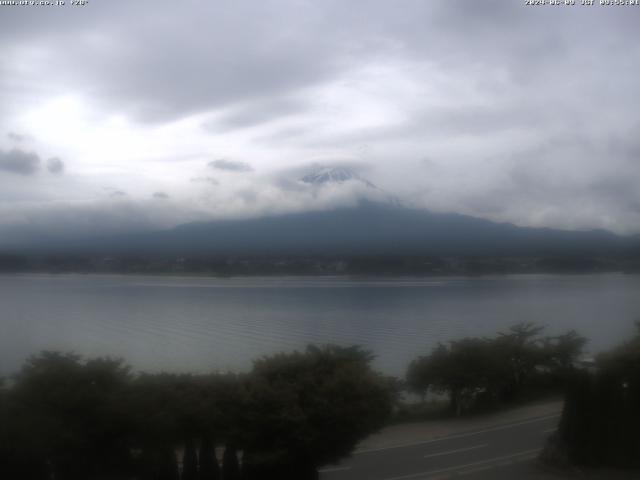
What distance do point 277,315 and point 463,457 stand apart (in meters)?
19.6

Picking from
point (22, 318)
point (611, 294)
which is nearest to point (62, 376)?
point (22, 318)

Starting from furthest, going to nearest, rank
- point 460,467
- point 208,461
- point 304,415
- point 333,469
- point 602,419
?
point 333,469 < point 602,419 < point 460,467 < point 304,415 < point 208,461

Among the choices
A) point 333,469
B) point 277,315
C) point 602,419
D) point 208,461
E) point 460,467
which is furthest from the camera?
point 277,315

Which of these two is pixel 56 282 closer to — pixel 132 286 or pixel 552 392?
pixel 132 286

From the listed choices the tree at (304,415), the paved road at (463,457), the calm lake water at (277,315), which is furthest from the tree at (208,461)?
the calm lake water at (277,315)

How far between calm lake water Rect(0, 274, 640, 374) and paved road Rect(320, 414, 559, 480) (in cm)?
468

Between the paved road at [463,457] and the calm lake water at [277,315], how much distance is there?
4681mm

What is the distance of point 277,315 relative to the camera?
30766 millimetres

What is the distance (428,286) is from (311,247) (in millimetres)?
8958

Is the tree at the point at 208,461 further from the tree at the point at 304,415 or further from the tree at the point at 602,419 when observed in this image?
the tree at the point at 602,419

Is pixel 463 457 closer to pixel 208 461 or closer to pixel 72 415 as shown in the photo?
pixel 208 461

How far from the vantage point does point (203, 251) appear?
41875 millimetres

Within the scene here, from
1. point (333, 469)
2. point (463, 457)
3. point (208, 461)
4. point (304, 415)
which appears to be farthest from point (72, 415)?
point (463, 457)

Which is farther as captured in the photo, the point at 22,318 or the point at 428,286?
the point at 428,286
